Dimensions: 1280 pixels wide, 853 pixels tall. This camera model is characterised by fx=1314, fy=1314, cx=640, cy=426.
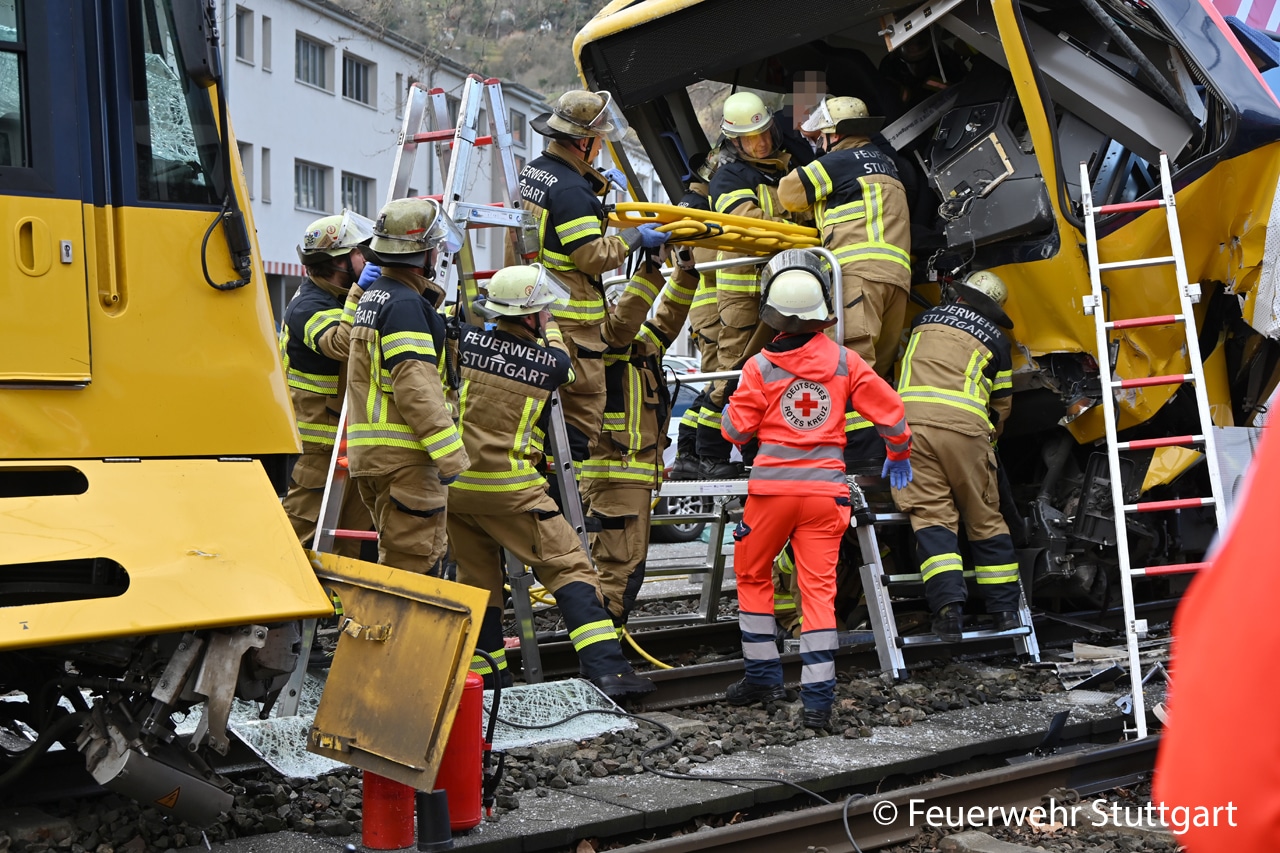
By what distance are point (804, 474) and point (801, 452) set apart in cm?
10

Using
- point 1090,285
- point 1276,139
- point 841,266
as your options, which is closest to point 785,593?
point 841,266

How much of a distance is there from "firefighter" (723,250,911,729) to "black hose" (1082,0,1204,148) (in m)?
1.91

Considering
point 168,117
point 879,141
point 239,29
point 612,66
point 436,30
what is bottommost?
point 168,117

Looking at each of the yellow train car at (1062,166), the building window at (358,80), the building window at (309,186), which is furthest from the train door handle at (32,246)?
the building window at (358,80)

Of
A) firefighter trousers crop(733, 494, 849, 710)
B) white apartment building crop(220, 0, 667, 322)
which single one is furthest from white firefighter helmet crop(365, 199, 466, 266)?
white apartment building crop(220, 0, 667, 322)

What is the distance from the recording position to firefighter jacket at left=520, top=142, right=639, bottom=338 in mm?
6363

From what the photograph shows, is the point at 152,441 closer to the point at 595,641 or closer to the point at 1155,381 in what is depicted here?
the point at 595,641

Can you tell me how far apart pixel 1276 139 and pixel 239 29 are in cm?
2499

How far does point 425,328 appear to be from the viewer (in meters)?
5.24

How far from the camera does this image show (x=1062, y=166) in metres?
6.59

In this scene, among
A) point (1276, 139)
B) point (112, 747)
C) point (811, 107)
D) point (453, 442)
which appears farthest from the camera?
point (811, 107)

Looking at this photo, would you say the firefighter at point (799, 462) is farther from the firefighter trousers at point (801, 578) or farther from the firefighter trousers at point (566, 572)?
the firefighter trousers at point (566, 572)

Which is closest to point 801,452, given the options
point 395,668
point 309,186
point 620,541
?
point 620,541

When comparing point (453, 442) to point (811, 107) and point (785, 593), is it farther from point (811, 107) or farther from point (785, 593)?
point (811, 107)
